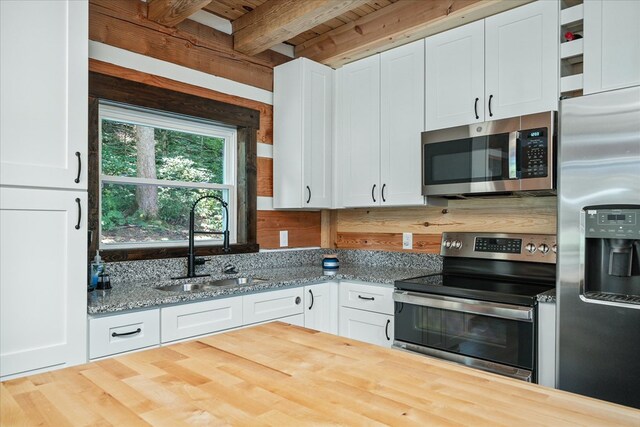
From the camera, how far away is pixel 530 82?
7.79 ft

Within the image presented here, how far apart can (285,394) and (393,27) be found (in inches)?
103

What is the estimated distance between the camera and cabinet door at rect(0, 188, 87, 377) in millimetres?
1694

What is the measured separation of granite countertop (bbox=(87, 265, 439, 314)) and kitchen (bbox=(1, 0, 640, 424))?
0.01 meters

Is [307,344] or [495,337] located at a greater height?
[307,344]

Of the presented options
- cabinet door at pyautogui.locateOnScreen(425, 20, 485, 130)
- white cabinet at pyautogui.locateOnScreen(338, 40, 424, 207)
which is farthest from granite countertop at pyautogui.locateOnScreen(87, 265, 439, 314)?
cabinet door at pyautogui.locateOnScreen(425, 20, 485, 130)

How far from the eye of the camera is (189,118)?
291 centimetres


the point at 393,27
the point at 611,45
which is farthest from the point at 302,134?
the point at 611,45

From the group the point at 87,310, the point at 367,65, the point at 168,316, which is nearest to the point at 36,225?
the point at 87,310

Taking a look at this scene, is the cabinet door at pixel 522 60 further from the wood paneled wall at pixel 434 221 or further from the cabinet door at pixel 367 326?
the cabinet door at pixel 367 326

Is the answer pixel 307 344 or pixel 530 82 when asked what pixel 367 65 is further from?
pixel 307 344

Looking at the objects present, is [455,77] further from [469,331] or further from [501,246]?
[469,331]

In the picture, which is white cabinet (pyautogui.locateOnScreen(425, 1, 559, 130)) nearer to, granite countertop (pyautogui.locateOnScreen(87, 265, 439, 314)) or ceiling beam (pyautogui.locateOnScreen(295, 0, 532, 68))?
ceiling beam (pyautogui.locateOnScreen(295, 0, 532, 68))

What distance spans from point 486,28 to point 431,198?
1061 millimetres

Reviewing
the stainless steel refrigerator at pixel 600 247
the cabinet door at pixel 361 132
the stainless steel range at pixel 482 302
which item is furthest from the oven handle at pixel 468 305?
the cabinet door at pixel 361 132
